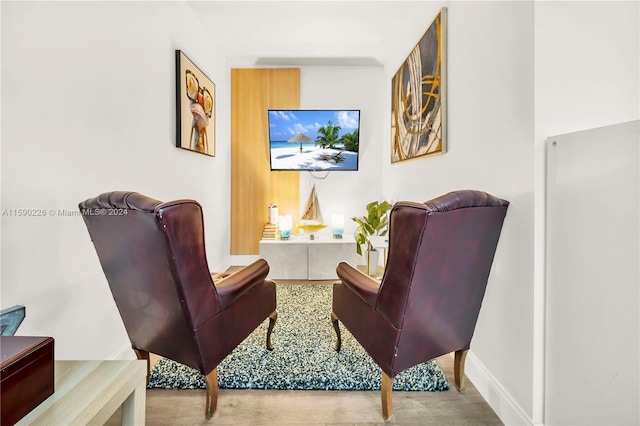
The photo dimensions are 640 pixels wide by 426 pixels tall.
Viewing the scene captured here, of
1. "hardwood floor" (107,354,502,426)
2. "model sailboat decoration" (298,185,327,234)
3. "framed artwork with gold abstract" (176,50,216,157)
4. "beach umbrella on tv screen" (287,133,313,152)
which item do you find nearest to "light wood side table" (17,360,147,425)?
"hardwood floor" (107,354,502,426)

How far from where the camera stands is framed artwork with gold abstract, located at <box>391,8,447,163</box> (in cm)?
206

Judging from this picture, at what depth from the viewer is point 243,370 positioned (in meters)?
1.63

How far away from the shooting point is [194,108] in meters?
2.76

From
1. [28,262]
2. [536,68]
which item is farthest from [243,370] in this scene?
[536,68]

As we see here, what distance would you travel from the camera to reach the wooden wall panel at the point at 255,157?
3.89 meters

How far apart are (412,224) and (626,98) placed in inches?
43.9

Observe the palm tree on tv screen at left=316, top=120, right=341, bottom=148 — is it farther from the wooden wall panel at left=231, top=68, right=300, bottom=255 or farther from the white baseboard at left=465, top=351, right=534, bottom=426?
the white baseboard at left=465, top=351, right=534, bottom=426

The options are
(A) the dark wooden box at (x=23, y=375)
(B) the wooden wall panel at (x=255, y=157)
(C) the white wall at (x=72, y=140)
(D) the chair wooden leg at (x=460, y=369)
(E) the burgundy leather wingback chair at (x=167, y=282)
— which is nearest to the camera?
(A) the dark wooden box at (x=23, y=375)

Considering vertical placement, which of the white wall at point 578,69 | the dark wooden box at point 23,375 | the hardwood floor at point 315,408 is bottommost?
the hardwood floor at point 315,408

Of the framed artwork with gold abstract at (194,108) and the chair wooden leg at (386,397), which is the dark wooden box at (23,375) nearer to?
the chair wooden leg at (386,397)

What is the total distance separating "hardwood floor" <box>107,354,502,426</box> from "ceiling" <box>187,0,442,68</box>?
2822 mm

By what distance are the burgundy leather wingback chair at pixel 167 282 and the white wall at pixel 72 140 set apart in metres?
0.29

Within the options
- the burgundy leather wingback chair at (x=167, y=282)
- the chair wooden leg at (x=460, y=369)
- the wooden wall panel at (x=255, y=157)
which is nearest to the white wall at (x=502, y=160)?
the chair wooden leg at (x=460, y=369)

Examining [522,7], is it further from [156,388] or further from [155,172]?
[156,388]
